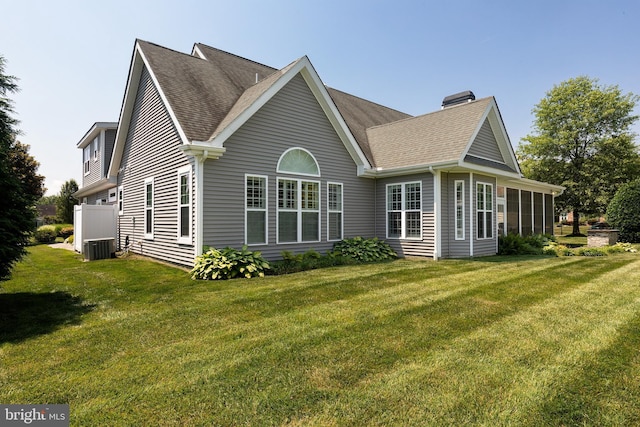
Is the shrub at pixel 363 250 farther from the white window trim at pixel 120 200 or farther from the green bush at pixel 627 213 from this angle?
the green bush at pixel 627 213

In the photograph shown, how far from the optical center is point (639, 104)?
25.0 meters

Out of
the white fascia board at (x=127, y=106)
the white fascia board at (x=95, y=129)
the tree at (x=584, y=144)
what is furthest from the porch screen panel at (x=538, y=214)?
the white fascia board at (x=95, y=129)

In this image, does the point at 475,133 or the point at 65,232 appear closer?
the point at 475,133

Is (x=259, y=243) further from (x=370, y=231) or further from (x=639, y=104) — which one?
(x=639, y=104)

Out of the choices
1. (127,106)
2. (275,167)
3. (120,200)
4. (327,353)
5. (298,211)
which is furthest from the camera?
(120,200)

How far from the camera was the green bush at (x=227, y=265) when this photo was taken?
25.7 ft

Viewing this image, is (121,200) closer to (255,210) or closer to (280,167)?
(255,210)

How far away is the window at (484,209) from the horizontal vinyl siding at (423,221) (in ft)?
6.47

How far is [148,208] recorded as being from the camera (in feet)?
37.0

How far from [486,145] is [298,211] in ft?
24.9

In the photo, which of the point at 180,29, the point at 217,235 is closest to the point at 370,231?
the point at 217,235

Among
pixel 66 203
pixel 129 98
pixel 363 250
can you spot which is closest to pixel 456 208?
pixel 363 250

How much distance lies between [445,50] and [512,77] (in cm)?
347

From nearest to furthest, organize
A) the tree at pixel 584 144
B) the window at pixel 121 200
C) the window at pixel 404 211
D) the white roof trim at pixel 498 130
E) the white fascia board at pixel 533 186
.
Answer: the window at pixel 404 211
the white roof trim at pixel 498 130
the window at pixel 121 200
the white fascia board at pixel 533 186
the tree at pixel 584 144
